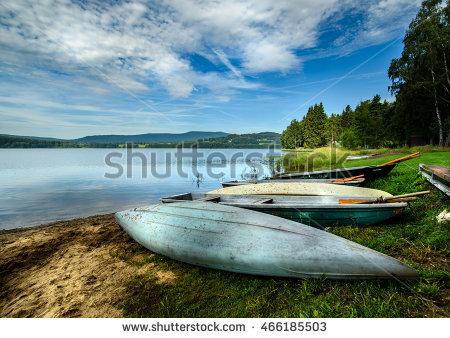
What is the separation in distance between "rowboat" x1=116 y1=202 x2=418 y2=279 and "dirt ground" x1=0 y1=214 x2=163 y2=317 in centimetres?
95

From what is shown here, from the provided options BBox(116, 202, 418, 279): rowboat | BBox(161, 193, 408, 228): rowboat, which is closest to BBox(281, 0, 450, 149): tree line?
BBox(161, 193, 408, 228): rowboat

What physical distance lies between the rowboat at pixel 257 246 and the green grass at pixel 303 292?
131 mm

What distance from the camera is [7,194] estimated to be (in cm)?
1285

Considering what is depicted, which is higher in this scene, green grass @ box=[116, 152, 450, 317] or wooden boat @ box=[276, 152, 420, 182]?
wooden boat @ box=[276, 152, 420, 182]

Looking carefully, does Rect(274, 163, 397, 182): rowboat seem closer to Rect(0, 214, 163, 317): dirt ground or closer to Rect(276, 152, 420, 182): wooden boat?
Rect(276, 152, 420, 182): wooden boat

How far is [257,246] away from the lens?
3115 millimetres

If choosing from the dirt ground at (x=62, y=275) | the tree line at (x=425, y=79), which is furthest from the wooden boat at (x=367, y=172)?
the tree line at (x=425, y=79)

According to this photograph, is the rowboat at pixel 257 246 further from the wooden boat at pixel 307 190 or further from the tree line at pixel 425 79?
the tree line at pixel 425 79

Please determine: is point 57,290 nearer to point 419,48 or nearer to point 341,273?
point 341,273

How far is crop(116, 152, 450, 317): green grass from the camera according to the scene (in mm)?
2295

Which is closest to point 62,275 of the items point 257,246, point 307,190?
point 257,246

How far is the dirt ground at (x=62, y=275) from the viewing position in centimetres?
289

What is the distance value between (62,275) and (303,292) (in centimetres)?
397
